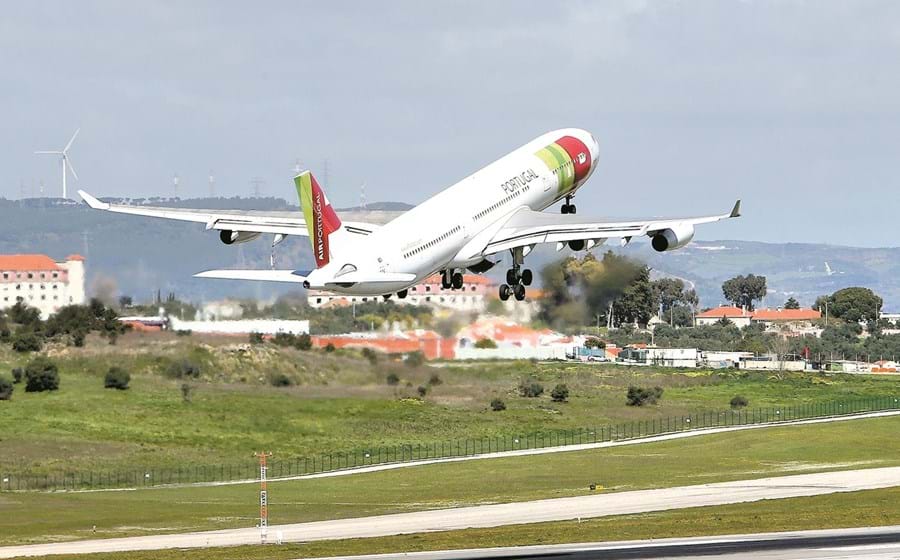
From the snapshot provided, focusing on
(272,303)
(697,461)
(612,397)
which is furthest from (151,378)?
(612,397)

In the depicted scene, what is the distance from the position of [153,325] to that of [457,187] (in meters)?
21.1

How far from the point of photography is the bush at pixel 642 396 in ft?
491

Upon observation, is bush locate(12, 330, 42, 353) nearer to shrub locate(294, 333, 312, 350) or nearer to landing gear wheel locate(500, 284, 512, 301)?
shrub locate(294, 333, 312, 350)

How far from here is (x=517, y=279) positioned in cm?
8188

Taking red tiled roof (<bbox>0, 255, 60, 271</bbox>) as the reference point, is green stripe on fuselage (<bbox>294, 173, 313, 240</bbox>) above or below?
below

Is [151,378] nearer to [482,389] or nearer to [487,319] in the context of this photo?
[482,389]

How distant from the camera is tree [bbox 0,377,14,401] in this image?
432 feet

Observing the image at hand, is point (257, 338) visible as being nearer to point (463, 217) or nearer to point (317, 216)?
point (463, 217)

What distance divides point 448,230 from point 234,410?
4717 cm

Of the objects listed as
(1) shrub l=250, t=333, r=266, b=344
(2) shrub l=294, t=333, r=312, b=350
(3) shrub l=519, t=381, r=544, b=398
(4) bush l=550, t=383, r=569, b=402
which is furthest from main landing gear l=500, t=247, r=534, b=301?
(4) bush l=550, t=383, r=569, b=402

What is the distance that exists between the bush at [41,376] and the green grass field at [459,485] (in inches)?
706

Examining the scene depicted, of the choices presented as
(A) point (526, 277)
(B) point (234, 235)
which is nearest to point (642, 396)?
(A) point (526, 277)

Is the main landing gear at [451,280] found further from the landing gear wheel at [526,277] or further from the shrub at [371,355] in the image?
the shrub at [371,355]

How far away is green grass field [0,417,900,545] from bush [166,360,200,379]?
24.0ft
